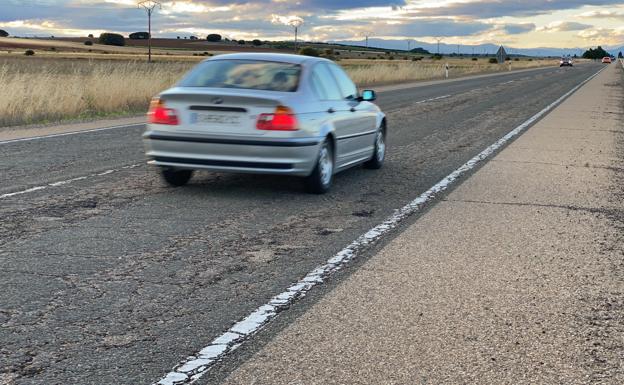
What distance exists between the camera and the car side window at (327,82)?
351 inches

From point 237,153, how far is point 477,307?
3.83 meters

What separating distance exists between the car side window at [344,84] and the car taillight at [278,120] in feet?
5.53

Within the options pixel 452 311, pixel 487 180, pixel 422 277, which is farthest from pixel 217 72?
pixel 452 311

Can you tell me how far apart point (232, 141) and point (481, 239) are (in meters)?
2.76

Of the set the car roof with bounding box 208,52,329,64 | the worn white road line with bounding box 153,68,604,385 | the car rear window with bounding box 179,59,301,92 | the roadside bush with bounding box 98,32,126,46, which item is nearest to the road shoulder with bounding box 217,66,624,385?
the worn white road line with bounding box 153,68,604,385

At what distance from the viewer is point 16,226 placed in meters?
6.63

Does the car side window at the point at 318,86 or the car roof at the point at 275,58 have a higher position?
the car roof at the point at 275,58

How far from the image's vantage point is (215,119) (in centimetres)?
795

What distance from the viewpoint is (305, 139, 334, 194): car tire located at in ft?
27.6

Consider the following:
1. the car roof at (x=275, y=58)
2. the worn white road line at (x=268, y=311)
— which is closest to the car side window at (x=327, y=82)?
the car roof at (x=275, y=58)

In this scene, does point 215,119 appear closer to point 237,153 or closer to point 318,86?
point 237,153

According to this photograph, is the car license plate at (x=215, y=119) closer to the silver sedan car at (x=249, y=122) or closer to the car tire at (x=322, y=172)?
the silver sedan car at (x=249, y=122)

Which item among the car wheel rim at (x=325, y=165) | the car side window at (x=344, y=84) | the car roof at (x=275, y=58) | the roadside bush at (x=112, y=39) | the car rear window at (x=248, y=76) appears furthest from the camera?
the roadside bush at (x=112, y=39)

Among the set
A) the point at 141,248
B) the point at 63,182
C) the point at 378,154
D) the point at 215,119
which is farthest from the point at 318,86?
the point at 141,248
